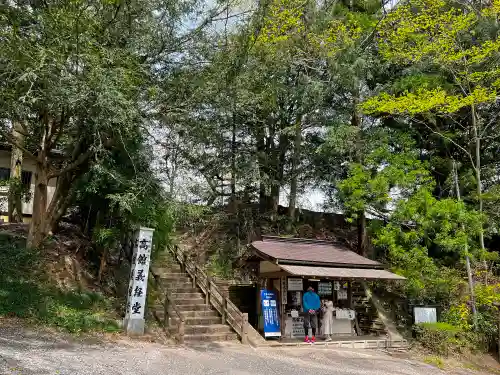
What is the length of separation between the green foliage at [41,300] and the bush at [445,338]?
916 centimetres

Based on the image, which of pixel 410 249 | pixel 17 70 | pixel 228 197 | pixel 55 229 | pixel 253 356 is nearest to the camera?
pixel 17 70

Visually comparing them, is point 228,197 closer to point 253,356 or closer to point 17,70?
point 253,356

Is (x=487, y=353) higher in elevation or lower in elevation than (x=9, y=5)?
lower

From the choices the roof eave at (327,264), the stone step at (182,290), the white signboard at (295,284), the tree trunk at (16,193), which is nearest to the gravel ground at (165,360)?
the white signboard at (295,284)

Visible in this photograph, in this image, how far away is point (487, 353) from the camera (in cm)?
1360

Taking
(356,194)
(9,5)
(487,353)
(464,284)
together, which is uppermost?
(9,5)

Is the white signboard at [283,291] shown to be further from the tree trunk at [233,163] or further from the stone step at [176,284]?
the tree trunk at [233,163]

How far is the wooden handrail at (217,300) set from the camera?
37.0 feet

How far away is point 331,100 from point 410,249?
7.30 m

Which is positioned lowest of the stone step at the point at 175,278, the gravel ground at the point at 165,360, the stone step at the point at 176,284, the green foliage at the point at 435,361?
the green foliage at the point at 435,361

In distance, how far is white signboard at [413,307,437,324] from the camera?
44.4 ft

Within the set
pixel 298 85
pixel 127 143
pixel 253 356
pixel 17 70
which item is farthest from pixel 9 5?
pixel 298 85

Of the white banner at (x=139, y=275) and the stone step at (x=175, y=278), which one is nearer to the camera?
the white banner at (x=139, y=275)

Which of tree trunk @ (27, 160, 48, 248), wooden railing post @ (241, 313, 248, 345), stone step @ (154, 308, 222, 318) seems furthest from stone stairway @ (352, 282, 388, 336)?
tree trunk @ (27, 160, 48, 248)
